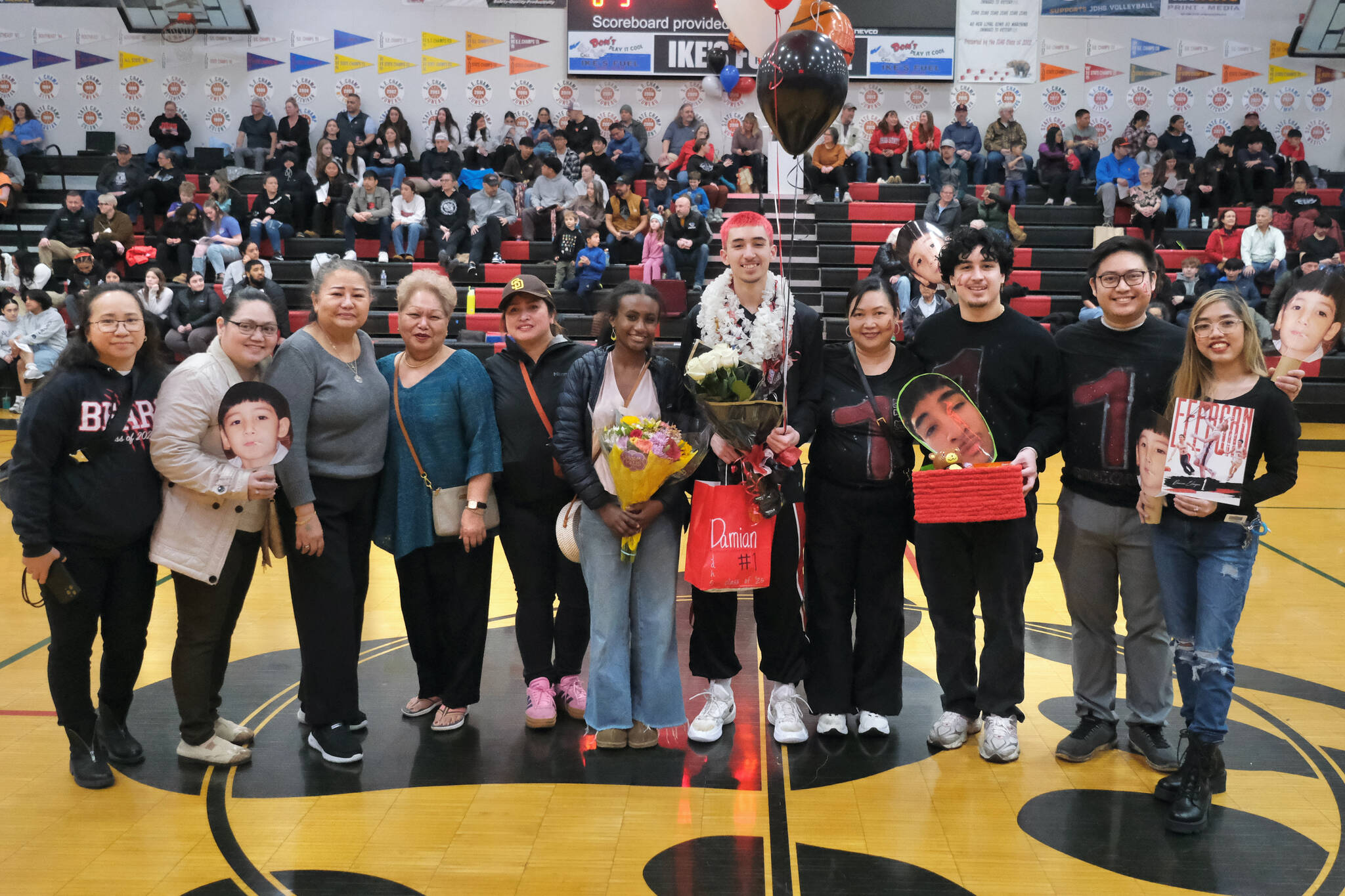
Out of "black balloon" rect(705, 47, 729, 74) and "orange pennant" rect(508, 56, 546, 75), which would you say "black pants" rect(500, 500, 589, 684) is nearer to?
"black balloon" rect(705, 47, 729, 74)

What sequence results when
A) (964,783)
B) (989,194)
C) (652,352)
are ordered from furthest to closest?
(989,194), (652,352), (964,783)

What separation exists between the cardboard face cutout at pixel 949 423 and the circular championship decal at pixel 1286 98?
16483 millimetres

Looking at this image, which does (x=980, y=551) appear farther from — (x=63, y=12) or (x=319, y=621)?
(x=63, y=12)

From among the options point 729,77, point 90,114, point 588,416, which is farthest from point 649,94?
point 588,416

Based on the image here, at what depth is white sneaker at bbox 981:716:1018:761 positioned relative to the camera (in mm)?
3303

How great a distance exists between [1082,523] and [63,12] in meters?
19.2

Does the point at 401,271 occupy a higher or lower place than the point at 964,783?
higher

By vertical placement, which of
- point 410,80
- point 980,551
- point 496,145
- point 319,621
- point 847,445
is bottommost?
point 319,621

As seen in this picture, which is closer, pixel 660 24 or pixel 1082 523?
pixel 1082 523

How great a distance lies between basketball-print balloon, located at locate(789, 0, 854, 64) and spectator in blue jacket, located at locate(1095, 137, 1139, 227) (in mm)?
10806

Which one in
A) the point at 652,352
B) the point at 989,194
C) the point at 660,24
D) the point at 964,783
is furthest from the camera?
the point at 660,24

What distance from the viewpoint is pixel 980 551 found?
3.30 meters

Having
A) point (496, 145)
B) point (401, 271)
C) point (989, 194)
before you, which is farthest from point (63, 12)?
point (989, 194)

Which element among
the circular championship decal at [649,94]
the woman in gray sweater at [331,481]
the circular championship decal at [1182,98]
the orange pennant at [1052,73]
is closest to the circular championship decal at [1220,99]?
the circular championship decal at [1182,98]
